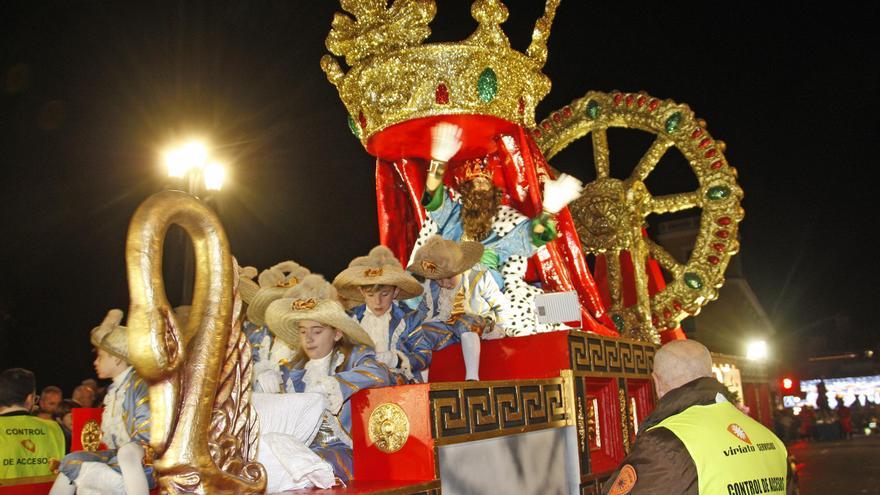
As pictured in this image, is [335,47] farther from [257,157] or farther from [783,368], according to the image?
[783,368]

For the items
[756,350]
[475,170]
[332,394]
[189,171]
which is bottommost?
[332,394]

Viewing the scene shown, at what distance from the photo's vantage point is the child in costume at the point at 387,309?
4117 mm

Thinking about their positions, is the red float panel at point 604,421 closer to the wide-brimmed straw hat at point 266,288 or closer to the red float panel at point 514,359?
the red float panel at point 514,359

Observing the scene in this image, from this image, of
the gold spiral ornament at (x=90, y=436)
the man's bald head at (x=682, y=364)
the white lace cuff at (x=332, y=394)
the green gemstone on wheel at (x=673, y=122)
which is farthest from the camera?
the green gemstone on wheel at (x=673, y=122)

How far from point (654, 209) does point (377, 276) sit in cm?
343

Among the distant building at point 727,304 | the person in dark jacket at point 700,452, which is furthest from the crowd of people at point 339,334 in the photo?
the distant building at point 727,304

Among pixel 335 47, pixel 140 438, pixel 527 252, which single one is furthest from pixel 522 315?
pixel 140 438

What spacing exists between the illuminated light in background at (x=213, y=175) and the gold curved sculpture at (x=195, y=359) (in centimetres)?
509

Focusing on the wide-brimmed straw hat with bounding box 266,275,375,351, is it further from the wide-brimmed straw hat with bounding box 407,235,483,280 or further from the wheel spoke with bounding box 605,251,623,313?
the wheel spoke with bounding box 605,251,623,313

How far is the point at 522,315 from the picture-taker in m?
4.91

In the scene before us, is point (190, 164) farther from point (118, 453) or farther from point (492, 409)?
point (118, 453)

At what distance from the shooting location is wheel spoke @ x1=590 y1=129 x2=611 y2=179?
22.3 ft

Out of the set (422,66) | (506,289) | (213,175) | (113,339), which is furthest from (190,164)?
(113,339)

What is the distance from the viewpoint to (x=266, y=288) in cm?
423
